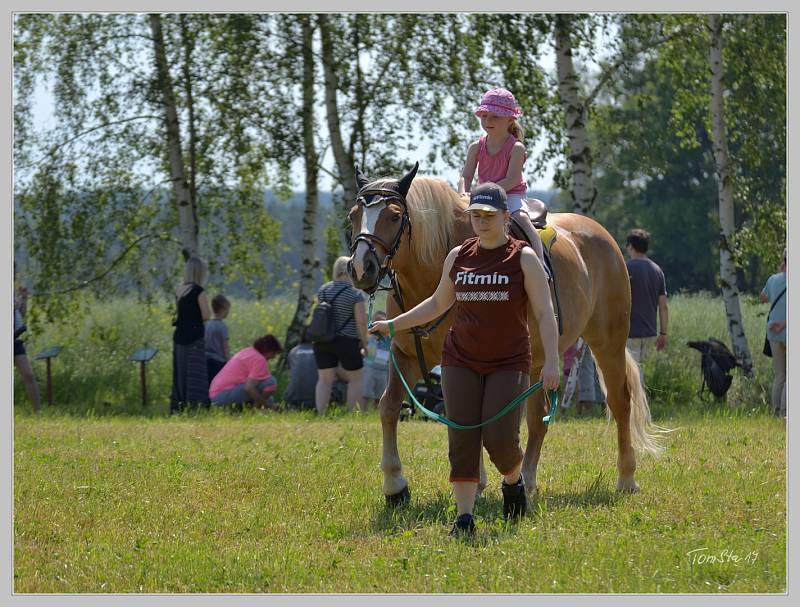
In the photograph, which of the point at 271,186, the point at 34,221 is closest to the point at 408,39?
the point at 271,186

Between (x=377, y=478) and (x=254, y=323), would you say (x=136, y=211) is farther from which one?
(x=377, y=478)

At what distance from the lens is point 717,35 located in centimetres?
1595

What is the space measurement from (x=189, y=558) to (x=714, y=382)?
9955mm

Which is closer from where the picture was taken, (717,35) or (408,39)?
(717,35)

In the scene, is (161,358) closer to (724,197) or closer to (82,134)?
(82,134)

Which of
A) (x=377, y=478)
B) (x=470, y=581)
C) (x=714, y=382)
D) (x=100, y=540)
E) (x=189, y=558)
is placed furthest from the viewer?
(x=714, y=382)

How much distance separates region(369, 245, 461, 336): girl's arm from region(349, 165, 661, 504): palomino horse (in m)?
0.27

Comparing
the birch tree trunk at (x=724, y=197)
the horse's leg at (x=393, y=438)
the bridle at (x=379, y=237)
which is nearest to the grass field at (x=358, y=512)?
the horse's leg at (x=393, y=438)

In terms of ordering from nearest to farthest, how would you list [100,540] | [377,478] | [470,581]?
[470,581] < [100,540] < [377,478]

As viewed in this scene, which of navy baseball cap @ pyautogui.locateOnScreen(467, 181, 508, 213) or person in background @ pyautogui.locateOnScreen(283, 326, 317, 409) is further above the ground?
navy baseball cap @ pyautogui.locateOnScreen(467, 181, 508, 213)

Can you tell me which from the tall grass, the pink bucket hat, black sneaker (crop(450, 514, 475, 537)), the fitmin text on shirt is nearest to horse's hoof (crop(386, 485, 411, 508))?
black sneaker (crop(450, 514, 475, 537))

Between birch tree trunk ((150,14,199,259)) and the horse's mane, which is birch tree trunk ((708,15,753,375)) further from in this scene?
the horse's mane

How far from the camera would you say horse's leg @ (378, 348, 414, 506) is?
7695 millimetres

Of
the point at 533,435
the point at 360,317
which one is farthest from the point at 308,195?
the point at 533,435
